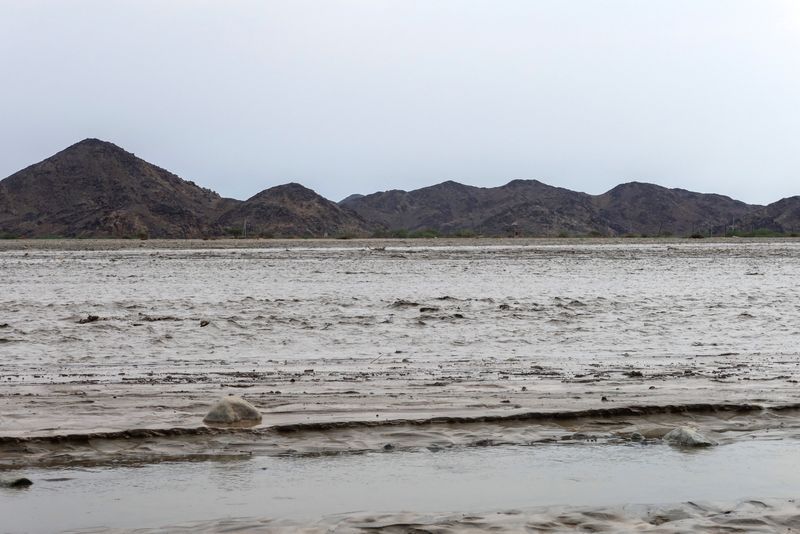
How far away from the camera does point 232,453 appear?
702cm

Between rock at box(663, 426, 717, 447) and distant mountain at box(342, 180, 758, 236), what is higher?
distant mountain at box(342, 180, 758, 236)

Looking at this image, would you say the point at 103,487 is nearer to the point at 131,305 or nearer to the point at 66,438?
the point at 66,438

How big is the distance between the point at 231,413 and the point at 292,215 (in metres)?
95.3

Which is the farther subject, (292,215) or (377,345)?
(292,215)

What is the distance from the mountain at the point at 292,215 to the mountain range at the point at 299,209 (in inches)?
5.0

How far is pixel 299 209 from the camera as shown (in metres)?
105

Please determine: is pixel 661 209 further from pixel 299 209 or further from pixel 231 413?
pixel 231 413

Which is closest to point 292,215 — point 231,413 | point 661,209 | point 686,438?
point 661,209

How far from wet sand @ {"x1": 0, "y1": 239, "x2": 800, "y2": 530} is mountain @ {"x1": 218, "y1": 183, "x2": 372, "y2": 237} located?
73.7 meters

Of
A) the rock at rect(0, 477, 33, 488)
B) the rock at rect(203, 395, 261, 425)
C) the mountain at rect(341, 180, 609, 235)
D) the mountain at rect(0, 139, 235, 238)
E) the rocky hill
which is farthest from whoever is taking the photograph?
the mountain at rect(341, 180, 609, 235)

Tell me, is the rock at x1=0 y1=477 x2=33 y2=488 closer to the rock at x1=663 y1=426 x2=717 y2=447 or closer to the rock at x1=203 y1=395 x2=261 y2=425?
the rock at x1=203 y1=395 x2=261 y2=425

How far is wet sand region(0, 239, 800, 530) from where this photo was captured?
294 inches

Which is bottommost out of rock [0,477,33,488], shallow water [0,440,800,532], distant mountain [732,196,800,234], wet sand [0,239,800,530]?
shallow water [0,440,800,532]

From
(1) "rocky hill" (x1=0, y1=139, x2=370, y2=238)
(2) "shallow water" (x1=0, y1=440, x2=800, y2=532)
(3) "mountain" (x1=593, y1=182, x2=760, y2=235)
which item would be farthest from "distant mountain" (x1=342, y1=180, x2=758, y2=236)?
(2) "shallow water" (x1=0, y1=440, x2=800, y2=532)
